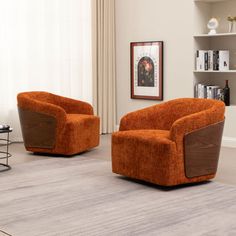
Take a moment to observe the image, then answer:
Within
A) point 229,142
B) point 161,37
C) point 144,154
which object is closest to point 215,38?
point 161,37

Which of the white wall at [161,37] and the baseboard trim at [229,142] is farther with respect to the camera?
the white wall at [161,37]

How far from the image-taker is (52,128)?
575cm

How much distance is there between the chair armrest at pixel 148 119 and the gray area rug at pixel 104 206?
521mm

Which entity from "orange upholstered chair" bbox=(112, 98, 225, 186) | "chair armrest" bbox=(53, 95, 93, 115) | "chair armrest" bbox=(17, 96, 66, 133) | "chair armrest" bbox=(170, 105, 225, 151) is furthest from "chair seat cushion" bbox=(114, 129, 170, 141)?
"chair armrest" bbox=(53, 95, 93, 115)

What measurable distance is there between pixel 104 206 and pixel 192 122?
103cm

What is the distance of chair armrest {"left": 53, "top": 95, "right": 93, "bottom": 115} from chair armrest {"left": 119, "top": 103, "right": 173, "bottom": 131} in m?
1.55

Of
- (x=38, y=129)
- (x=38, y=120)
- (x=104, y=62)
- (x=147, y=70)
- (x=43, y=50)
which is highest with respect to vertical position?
(x=43, y=50)

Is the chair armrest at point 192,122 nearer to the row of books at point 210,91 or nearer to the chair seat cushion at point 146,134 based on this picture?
the chair seat cushion at point 146,134


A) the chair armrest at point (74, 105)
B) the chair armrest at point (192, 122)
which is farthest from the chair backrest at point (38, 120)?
the chair armrest at point (192, 122)

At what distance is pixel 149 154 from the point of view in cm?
428

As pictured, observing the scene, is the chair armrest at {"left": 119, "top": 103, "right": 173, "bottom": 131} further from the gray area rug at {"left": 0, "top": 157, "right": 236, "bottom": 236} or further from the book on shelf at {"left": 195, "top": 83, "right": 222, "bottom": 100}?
the book on shelf at {"left": 195, "top": 83, "right": 222, "bottom": 100}

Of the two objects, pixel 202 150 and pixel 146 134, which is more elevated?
pixel 146 134

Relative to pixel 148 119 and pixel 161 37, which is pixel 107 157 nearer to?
pixel 148 119

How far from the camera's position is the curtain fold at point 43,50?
21.8 feet
